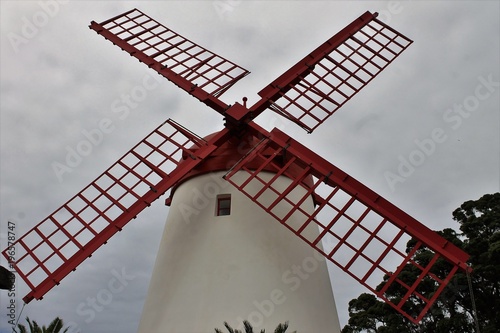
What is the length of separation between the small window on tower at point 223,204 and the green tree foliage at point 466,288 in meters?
9.26

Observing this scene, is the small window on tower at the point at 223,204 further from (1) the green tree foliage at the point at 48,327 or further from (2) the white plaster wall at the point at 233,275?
(1) the green tree foliage at the point at 48,327

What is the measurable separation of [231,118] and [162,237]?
2969 mm

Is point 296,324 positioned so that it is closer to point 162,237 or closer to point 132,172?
point 162,237

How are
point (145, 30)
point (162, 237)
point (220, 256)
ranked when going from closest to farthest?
1. point (220, 256)
2. point (162, 237)
3. point (145, 30)

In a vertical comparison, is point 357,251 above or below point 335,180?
below

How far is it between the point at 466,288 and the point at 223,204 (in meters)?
10.7

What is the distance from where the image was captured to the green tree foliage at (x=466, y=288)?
14.3 m

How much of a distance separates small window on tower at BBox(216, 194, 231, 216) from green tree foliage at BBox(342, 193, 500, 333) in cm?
926

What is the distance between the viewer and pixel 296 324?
7711 mm

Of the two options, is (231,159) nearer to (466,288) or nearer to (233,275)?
(233,275)

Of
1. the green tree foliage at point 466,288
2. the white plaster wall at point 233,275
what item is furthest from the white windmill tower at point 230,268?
the green tree foliage at point 466,288

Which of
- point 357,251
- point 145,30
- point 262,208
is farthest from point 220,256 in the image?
point 145,30

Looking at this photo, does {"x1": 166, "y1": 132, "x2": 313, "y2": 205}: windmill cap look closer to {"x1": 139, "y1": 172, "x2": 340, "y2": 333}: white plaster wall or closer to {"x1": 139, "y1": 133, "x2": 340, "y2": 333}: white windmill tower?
{"x1": 139, "y1": 133, "x2": 340, "y2": 333}: white windmill tower

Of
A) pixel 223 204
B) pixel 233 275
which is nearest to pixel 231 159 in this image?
pixel 223 204
